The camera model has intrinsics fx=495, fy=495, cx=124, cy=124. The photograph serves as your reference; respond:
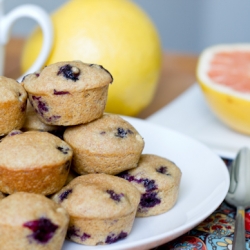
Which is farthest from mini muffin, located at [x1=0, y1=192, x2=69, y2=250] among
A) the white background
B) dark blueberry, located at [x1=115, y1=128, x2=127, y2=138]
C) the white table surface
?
the white background

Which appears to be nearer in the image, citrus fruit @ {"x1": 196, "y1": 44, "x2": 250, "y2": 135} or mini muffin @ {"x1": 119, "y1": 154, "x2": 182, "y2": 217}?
mini muffin @ {"x1": 119, "y1": 154, "x2": 182, "y2": 217}

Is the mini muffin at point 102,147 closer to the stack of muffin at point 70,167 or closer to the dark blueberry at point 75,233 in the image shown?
the stack of muffin at point 70,167

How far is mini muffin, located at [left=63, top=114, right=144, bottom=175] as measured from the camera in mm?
890

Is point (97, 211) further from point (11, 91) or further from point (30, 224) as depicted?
point (11, 91)

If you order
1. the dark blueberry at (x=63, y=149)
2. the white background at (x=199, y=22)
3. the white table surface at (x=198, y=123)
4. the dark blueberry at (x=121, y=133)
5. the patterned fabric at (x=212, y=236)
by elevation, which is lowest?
the white background at (x=199, y=22)

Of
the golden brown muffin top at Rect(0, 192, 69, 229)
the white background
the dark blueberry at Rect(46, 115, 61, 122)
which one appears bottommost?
the white background

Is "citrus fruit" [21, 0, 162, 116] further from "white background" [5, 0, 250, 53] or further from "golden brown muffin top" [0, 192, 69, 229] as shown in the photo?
"white background" [5, 0, 250, 53]

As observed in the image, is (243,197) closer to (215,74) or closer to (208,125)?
(208,125)

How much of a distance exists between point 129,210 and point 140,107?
2.40 feet

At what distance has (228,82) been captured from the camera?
151 cm

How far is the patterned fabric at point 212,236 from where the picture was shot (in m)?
0.85

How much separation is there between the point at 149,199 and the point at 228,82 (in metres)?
0.72

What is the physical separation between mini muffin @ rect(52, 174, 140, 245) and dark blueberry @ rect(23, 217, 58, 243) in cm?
7

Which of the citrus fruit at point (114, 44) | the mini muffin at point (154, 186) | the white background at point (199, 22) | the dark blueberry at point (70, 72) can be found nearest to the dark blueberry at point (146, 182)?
the mini muffin at point (154, 186)
